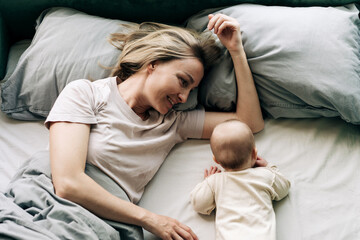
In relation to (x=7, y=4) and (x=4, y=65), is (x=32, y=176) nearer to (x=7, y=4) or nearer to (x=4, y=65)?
(x=4, y=65)

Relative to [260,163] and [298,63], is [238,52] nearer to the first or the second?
[298,63]

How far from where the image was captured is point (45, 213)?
98 centimetres

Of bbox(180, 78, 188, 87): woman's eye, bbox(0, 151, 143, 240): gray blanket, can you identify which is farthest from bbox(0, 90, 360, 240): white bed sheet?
bbox(180, 78, 188, 87): woman's eye

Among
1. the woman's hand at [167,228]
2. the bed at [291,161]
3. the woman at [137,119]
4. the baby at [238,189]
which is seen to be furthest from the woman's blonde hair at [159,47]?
the woman's hand at [167,228]

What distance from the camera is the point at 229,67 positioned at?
4.38 feet

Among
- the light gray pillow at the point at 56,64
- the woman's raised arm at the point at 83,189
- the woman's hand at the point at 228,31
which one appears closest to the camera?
the woman's raised arm at the point at 83,189

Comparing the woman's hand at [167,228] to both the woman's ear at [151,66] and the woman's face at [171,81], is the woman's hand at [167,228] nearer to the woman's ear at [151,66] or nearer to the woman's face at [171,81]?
the woman's face at [171,81]

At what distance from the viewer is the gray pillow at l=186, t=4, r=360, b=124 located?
4.00 ft

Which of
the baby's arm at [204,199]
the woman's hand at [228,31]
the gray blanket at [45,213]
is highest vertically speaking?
the woman's hand at [228,31]

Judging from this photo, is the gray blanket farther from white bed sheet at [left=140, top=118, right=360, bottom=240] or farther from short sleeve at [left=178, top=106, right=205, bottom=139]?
short sleeve at [left=178, top=106, right=205, bottom=139]

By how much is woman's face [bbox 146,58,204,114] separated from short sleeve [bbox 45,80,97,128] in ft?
0.69

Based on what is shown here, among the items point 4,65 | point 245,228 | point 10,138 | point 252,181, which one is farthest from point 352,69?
point 4,65

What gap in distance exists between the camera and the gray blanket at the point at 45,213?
0.92m

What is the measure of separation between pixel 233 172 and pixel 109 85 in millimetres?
558
